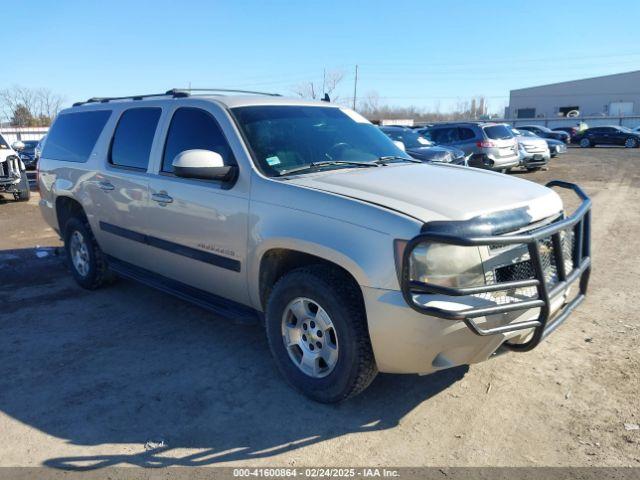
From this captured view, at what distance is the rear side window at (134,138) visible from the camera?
468 cm

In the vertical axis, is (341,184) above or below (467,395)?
above

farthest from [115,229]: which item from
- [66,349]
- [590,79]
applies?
[590,79]

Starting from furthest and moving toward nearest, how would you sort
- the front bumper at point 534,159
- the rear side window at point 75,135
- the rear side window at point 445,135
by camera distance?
the front bumper at point 534,159
the rear side window at point 445,135
the rear side window at point 75,135

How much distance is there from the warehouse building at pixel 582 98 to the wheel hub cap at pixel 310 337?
231ft

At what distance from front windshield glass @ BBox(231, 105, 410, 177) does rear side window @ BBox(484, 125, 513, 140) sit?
1180 centimetres

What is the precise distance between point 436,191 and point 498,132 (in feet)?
44.6

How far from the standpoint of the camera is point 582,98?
71500mm

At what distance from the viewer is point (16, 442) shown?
3.10 m

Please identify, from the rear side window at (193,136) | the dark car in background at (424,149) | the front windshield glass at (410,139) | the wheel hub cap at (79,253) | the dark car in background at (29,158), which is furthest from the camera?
the dark car in background at (29,158)

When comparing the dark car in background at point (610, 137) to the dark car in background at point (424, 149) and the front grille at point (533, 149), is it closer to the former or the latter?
the front grille at point (533, 149)

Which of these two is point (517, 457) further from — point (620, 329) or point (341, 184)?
point (620, 329)

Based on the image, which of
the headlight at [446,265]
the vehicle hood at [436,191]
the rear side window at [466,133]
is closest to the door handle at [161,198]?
the vehicle hood at [436,191]

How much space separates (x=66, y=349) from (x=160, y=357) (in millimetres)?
846

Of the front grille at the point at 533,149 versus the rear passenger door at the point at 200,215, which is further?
the front grille at the point at 533,149
